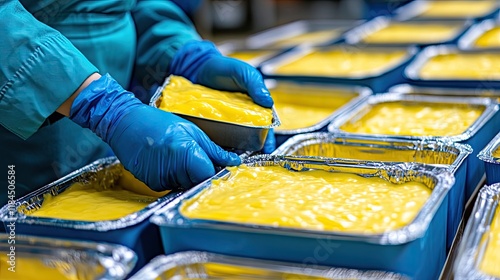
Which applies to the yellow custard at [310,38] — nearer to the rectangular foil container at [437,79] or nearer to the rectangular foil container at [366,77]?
the rectangular foil container at [366,77]

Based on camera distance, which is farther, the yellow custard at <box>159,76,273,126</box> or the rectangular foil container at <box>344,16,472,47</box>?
the rectangular foil container at <box>344,16,472,47</box>

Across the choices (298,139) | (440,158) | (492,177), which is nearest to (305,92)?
(298,139)

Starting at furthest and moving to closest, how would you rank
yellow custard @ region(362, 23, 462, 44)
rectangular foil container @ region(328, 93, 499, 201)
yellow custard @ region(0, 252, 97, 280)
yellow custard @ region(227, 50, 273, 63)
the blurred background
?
the blurred background, yellow custard @ region(362, 23, 462, 44), yellow custard @ region(227, 50, 273, 63), rectangular foil container @ region(328, 93, 499, 201), yellow custard @ region(0, 252, 97, 280)

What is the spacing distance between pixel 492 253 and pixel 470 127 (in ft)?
2.21

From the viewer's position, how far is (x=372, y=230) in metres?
1.09

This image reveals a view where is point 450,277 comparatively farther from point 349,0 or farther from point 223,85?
point 349,0

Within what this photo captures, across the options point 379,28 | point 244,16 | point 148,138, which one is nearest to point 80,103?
point 148,138

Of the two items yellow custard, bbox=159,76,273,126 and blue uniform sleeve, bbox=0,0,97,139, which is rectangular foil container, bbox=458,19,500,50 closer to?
yellow custard, bbox=159,76,273,126

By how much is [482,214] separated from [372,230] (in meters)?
0.27

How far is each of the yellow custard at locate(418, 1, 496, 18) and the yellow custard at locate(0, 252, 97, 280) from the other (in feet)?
10.7

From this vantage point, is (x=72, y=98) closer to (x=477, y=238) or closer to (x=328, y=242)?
(x=328, y=242)

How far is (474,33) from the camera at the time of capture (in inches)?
126

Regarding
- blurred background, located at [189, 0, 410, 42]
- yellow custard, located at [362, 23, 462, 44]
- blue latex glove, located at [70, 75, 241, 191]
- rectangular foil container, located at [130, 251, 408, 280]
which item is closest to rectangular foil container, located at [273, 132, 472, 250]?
blue latex glove, located at [70, 75, 241, 191]

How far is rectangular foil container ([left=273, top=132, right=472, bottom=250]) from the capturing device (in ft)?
5.10
